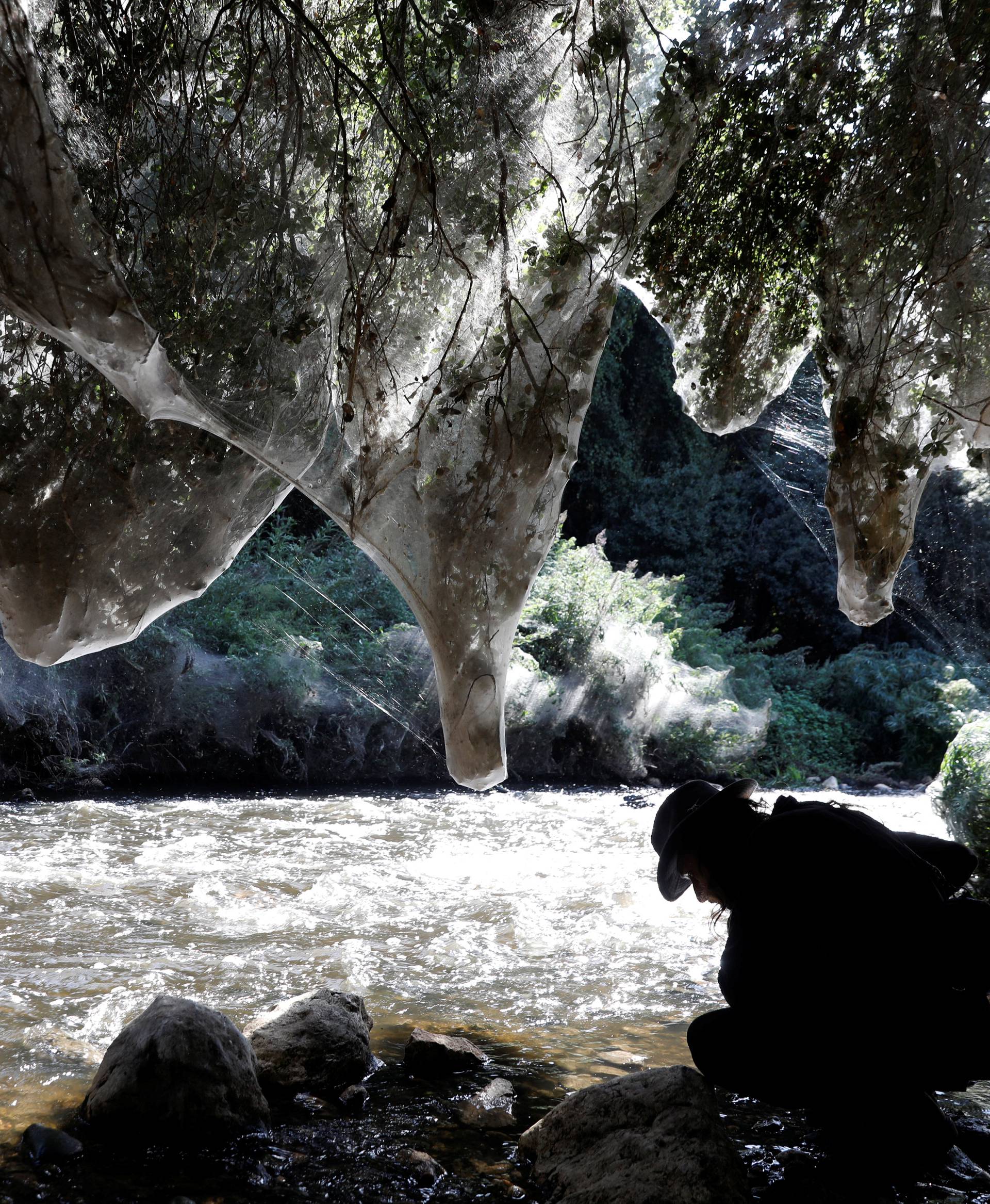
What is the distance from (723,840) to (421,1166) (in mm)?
1291

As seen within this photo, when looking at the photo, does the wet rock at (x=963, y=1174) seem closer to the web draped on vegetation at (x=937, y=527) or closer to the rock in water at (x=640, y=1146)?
the rock in water at (x=640, y=1146)

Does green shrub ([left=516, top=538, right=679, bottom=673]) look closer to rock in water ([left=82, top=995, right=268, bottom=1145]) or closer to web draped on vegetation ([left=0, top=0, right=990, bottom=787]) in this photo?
web draped on vegetation ([left=0, top=0, right=990, bottom=787])

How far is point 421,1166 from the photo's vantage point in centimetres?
282

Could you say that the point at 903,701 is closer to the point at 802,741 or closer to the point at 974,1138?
the point at 802,741

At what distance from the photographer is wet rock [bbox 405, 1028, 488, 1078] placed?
3516 millimetres

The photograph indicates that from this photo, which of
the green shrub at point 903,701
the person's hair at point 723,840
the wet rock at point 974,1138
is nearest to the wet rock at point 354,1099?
the person's hair at point 723,840

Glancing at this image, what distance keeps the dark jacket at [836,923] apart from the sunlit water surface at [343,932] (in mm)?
1159

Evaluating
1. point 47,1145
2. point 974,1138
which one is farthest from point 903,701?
point 47,1145

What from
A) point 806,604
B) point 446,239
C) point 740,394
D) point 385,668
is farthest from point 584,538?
point 446,239

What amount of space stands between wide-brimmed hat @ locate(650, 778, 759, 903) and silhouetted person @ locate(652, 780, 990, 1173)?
12 millimetres

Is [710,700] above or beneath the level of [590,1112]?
above

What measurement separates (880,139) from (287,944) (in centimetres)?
460

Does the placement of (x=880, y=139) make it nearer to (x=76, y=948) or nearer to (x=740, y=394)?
(x=740, y=394)

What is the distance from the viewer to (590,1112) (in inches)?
112
